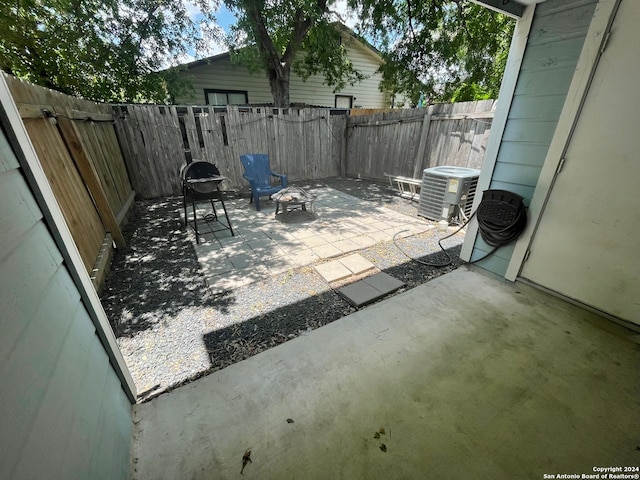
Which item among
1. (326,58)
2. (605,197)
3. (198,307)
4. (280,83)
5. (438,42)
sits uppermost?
(438,42)

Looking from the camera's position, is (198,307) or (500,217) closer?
(198,307)

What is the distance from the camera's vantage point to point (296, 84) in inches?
367

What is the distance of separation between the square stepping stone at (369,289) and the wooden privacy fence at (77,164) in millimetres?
2390

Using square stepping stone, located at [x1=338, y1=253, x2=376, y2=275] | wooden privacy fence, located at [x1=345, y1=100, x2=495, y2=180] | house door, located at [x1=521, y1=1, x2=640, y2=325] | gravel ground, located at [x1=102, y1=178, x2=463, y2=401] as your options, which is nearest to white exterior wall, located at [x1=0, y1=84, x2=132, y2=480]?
gravel ground, located at [x1=102, y1=178, x2=463, y2=401]

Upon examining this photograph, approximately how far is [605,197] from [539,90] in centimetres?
100

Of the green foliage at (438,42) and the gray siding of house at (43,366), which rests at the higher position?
the green foliage at (438,42)

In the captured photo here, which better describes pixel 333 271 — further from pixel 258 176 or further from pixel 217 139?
pixel 217 139

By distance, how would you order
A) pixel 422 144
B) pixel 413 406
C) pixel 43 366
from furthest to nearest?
pixel 422 144, pixel 413 406, pixel 43 366

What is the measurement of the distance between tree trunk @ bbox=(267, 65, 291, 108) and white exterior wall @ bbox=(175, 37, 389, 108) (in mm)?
1423

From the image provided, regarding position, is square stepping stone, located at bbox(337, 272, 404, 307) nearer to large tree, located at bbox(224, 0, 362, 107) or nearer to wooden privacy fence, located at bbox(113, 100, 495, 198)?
wooden privacy fence, located at bbox(113, 100, 495, 198)

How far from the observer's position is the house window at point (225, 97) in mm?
8320

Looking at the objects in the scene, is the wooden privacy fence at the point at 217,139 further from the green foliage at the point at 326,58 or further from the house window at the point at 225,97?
the house window at the point at 225,97

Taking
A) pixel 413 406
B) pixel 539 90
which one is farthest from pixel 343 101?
pixel 413 406

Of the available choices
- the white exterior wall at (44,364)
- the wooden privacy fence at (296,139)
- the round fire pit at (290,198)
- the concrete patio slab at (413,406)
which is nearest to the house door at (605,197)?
the concrete patio slab at (413,406)
